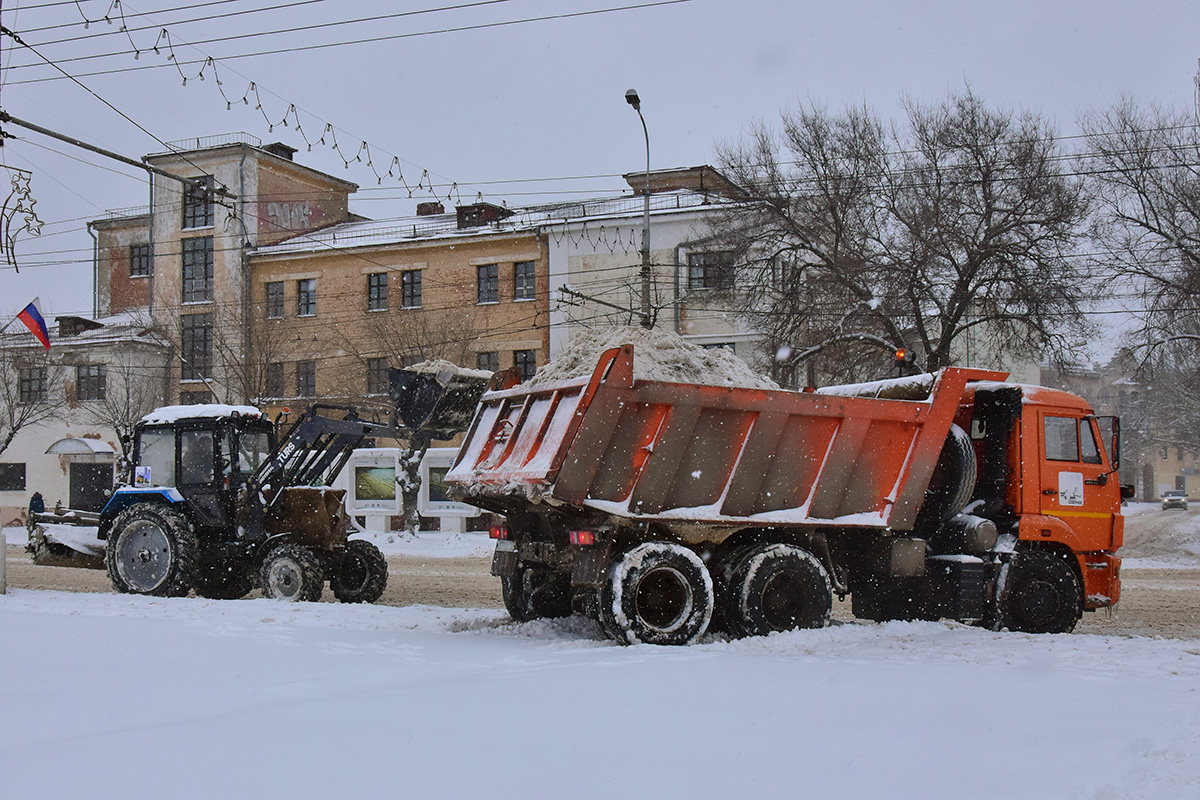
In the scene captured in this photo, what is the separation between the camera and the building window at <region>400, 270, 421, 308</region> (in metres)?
39.7

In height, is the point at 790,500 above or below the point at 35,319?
below

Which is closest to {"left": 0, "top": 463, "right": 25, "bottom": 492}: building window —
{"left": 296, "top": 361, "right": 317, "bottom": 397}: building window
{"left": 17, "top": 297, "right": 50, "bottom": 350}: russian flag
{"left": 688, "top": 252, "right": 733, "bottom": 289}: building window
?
{"left": 296, "top": 361, "right": 317, "bottom": 397}: building window

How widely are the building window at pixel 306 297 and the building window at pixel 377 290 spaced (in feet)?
8.19

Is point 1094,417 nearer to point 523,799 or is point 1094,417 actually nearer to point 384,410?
point 523,799

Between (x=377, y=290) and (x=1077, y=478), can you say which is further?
(x=377, y=290)

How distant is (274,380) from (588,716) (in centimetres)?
3342

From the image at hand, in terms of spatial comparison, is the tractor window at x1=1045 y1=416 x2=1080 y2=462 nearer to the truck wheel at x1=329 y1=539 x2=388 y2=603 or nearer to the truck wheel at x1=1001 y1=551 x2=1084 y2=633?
the truck wheel at x1=1001 y1=551 x2=1084 y2=633

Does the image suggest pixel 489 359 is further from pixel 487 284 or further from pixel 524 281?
pixel 524 281

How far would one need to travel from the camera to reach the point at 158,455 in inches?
550

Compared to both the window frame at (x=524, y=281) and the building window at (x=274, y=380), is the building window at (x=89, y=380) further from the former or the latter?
the window frame at (x=524, y=281)

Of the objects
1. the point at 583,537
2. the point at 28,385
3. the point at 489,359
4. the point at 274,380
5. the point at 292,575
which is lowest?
the point at 292,575

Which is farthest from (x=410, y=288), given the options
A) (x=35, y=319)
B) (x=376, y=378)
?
(x=35, y=319)

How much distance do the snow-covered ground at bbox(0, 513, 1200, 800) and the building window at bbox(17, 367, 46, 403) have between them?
37401 mm

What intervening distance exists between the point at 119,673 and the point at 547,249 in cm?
3151
